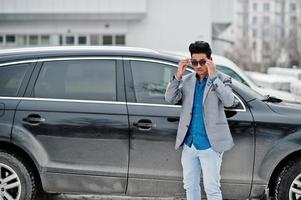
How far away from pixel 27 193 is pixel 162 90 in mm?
1620

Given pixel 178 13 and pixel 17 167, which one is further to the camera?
pixel 178 13

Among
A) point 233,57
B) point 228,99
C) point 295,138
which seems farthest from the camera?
point 233,57

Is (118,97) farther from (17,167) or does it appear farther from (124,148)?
(17,167)

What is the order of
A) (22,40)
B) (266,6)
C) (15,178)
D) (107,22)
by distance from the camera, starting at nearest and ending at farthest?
1. (15,178)
2. (107,22)
3. (22,40)
4. (266,6)

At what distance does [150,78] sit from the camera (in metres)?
4.73

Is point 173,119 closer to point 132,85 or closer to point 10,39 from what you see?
point 132,85

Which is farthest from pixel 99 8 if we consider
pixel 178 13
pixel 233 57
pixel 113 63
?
pixel 233 57

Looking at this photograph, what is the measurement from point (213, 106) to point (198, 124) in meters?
0.20

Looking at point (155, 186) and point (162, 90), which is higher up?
point (162, 90)

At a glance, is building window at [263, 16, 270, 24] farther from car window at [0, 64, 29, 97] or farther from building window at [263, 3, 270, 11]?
car window at [0, 64, 29, 97]

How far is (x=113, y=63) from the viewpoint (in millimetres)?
4770

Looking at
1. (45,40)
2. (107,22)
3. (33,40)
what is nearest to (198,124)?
(107,22)

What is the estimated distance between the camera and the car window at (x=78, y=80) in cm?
469

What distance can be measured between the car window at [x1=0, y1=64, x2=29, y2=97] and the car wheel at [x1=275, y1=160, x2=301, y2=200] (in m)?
2.65
